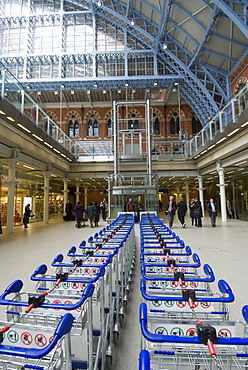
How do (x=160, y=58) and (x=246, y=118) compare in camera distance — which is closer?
(x=246, y=118)

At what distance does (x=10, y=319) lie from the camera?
2020 mm

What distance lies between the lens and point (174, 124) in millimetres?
31578

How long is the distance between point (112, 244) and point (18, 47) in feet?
101

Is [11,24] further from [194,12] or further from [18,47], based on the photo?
[194,12]

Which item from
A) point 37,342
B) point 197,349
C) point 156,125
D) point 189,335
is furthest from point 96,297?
point 156,125

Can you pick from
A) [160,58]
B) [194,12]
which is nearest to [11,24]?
[160,58]

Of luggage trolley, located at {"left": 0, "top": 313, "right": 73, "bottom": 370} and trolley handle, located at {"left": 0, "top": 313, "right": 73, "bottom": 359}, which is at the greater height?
trolley handle, located at {"left": 0, "top": 313, "right": 73, "bottom": 359}

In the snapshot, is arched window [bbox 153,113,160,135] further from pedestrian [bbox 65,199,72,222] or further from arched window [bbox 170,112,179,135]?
pedestrian [bbox 65,199,72,222]

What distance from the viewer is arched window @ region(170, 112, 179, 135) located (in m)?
31.5

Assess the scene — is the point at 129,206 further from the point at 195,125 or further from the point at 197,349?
the point at 195,125

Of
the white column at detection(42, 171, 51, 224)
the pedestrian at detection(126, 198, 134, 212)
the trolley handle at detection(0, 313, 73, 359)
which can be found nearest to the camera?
the trolley handle at detection(0, 313, 73, 359)

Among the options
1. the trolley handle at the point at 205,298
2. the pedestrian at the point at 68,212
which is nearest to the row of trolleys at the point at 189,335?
the trolley handle at the point at 205,298

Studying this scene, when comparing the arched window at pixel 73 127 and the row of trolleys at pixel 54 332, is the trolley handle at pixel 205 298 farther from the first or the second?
the arched window at pixel 73 127

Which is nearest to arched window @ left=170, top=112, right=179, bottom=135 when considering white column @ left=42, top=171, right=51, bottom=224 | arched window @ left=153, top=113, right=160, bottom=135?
arched window @ left=153, top=113, right=160, bottom=135
